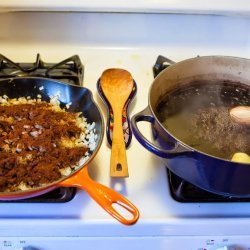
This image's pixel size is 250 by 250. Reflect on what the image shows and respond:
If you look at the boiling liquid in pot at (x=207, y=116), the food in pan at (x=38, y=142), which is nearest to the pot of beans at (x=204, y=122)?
the boiling liquid in pot at (x=207, y=116)

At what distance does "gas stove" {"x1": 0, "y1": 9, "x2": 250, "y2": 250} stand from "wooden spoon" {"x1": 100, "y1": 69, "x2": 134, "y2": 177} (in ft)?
0.10

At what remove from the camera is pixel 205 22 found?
2.86ft

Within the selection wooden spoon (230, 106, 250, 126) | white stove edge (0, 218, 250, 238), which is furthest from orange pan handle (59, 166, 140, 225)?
wooden spoon (230, 106, 250, 126)

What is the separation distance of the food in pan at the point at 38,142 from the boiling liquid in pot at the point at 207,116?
0.15 meters

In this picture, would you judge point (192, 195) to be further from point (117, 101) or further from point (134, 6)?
point (134, 6)

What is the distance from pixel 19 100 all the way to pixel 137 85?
0.25 metres

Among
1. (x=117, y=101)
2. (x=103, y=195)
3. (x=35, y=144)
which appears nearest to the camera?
(x=103, y=195)

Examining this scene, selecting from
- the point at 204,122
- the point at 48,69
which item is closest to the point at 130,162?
the point at 204,122

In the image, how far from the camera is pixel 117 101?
2.33ft

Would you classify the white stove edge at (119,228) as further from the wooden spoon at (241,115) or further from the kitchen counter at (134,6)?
the kitchen counter at (134,6)

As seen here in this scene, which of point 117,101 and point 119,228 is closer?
point 119,228

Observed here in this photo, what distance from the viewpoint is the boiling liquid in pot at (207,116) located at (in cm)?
59

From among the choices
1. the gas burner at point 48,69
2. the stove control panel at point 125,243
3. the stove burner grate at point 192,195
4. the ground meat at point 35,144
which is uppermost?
the gas burner at point 48,69

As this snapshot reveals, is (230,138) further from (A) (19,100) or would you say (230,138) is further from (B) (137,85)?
(A) (19,100)
